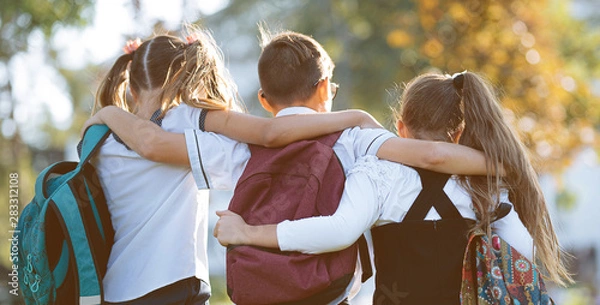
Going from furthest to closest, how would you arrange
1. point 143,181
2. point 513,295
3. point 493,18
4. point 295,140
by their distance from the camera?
point 493,18, point 143,181, point 295,140, point 513,295

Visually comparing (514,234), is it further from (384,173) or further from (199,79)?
(199,79)

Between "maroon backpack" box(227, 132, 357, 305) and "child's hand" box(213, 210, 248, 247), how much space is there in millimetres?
21

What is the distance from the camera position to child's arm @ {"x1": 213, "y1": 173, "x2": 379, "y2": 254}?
247 cm

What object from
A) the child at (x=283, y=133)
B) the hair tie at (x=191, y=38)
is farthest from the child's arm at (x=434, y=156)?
the hair tie at (x=191, y=38)

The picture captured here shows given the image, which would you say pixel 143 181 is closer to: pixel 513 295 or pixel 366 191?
pixel 366 191

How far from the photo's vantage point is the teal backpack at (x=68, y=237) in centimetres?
270

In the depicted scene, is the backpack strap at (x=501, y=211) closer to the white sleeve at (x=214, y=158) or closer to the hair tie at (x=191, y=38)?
the white sleeve at (x=214, y=158)

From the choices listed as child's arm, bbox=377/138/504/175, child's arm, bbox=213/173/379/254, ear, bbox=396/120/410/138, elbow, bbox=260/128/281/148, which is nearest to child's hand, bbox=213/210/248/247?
child's arm, bbox=213/173/379/254

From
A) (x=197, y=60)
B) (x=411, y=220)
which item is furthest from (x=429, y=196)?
(x=197, y=60)

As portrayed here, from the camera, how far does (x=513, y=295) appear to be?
2.53 meters

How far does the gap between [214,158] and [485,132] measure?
94 cm

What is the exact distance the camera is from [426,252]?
259 centimetres

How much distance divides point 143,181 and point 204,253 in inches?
13.8

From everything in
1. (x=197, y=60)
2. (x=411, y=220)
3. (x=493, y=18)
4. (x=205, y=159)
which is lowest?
(x=411, y=220)
